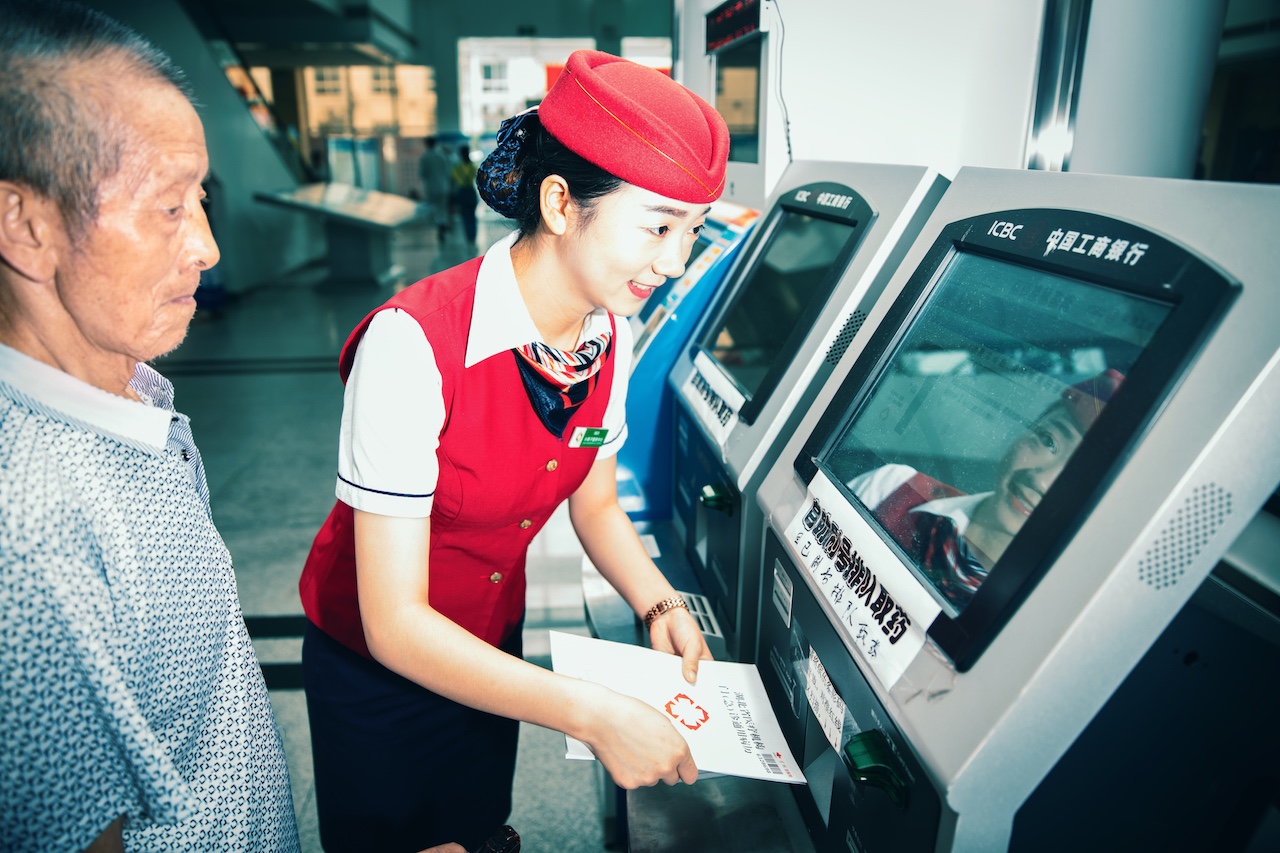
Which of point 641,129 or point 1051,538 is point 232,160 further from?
point 1051,538

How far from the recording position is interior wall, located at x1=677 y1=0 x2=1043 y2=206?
1675 mm

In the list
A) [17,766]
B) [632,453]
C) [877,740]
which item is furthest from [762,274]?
[17,766]

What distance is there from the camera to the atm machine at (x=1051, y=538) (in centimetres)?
55

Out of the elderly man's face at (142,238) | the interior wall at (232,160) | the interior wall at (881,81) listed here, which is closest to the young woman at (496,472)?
the elderly man's face at (142,238)

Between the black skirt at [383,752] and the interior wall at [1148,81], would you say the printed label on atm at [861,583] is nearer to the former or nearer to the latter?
the black skirt at [383,752]

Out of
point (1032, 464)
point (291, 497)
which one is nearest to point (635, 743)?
point (1032, 464)

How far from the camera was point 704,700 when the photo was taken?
3.14ft

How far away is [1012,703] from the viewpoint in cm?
Result: 56

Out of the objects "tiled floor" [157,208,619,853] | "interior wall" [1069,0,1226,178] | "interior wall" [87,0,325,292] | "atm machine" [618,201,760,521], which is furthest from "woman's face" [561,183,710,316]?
"interior wall" [87,0,325,292]

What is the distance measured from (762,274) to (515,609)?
76 cm

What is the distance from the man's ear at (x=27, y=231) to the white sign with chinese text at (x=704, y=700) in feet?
2.06

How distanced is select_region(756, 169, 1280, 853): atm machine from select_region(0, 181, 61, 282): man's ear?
2.40ft

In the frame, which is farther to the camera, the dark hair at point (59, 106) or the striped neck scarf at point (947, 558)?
the striped neck scarf at point (947, 558)

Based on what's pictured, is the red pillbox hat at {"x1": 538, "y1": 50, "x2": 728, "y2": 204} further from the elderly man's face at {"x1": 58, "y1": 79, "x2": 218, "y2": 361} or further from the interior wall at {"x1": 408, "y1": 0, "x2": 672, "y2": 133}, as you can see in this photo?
the interior wall at {"x1": 408, "y1": 0, "x2": 672, "y2": 133}
